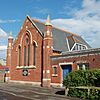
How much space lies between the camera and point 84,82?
62.2ft

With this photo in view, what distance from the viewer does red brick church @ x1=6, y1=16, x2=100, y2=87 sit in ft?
92.6


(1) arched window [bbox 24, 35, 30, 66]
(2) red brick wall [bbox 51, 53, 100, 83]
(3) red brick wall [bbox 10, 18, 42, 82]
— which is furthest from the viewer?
(1) arched window [bbox 24, 35, 30, 66]

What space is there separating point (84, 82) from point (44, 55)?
14.0m

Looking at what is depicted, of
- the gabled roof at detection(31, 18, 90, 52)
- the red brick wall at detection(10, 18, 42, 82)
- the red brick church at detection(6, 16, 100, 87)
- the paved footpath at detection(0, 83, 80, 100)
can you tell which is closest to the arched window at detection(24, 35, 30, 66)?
the red brick church at detection(6, 16, 100, 87)

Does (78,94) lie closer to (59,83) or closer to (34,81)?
(59,83)

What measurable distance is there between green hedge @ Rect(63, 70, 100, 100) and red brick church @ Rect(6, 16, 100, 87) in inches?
276

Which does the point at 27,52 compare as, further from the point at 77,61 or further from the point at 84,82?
the point at 84,82

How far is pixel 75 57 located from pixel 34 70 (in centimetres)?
871

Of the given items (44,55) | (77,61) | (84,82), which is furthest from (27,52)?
(84,82)

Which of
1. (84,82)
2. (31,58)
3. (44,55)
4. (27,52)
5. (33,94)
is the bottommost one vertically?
(33,94)

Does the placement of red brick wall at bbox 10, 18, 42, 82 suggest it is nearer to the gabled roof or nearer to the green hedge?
the gabled roof

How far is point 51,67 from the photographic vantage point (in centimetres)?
3192

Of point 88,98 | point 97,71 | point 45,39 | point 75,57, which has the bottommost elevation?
point 88,98

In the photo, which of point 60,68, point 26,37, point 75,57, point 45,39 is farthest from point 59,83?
point 26,37
